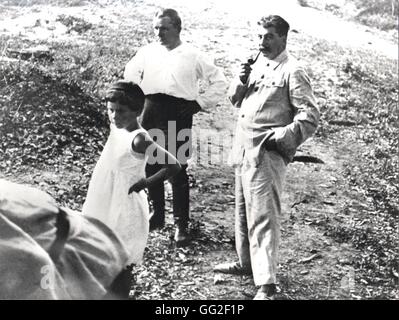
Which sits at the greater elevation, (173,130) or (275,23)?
(275,23)

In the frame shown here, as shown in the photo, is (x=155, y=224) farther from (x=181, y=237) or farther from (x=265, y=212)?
(x=265, y=212)

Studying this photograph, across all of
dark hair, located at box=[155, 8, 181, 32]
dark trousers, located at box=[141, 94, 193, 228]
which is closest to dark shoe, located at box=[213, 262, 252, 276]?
dark trousers, located at box=[141, 94, 193, 228]

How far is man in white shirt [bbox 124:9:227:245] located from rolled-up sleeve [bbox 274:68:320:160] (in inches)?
30.4

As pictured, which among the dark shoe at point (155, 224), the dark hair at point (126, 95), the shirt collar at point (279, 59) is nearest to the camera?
the dark hair at point (126, 95)

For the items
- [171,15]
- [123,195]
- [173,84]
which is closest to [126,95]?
[123,195]

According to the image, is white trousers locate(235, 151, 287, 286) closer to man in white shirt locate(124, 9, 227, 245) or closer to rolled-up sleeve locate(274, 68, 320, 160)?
rolled-up sleeve locate(274, 68, 320, 160)

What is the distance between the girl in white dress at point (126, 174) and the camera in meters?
3.15

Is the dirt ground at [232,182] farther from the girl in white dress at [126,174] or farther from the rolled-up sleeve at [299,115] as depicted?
the rolled-up sleeve at [299,115]

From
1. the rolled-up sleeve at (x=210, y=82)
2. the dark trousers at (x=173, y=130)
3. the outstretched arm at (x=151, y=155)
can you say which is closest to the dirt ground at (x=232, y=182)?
the dark trousers at (x=173, y=130)

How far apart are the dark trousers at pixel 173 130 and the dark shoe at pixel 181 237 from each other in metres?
0.04

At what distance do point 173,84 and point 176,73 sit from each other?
0.08m

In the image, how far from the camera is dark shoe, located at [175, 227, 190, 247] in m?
4.04

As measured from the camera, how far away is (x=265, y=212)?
347 centimetres

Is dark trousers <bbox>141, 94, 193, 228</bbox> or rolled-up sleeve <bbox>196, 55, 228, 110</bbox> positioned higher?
rolled-up sleeve <bbox>196, 55, 228, 110</bbox>
